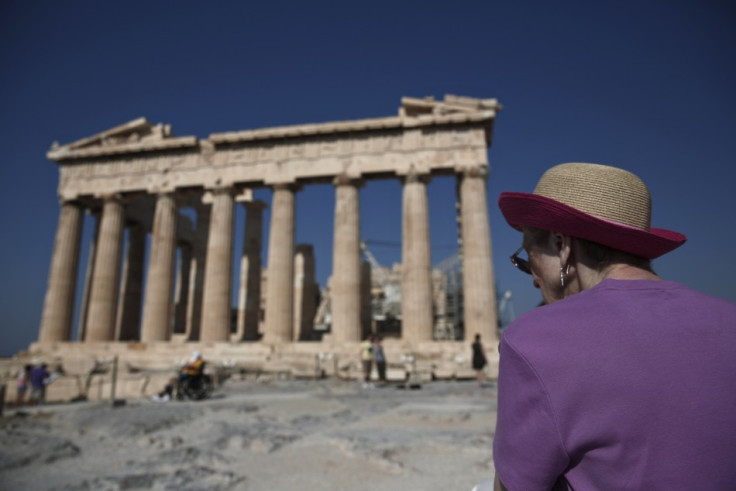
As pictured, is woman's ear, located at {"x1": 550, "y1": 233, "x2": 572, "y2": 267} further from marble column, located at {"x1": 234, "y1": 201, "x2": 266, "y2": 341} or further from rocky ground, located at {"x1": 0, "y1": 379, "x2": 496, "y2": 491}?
marble column, located at {"x1": 234, "y1": 201, "x2": 266, "y2": 341}

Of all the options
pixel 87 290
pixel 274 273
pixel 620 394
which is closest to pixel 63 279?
pixel 87 290

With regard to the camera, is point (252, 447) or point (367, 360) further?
point (367, 360)

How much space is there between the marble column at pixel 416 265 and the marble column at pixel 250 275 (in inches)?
397

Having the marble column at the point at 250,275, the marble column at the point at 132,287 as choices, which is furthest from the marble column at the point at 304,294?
the marble column at the point at 132,287

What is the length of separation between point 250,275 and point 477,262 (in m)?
13.7

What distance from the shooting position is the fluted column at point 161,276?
2331 centimetres

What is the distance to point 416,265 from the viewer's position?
21422 millimetres

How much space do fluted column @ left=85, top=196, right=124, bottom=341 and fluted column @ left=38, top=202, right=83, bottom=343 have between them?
1.26 meters

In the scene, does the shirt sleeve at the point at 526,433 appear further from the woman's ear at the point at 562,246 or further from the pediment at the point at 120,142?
the pediment at the point at 120,142

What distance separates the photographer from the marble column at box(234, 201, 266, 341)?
2750cm

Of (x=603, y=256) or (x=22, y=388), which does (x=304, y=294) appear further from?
(x=603, y=256)

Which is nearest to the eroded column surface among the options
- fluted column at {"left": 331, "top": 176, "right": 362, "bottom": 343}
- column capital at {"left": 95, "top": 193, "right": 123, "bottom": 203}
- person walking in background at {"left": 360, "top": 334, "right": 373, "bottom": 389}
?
fluted column at {"left": 331, "top": 176, "right": 362, "bottom": 343}

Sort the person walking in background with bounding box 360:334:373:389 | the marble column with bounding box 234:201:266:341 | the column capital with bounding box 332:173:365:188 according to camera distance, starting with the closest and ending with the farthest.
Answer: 1. the person walking in background with bounding box 360:334:373:389
2. the column capital with bounding box 332:173:365:188
3. the marble column with bounding box 234:201:266:341

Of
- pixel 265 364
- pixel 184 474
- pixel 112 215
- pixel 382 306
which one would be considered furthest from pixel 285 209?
pixel 184 474
